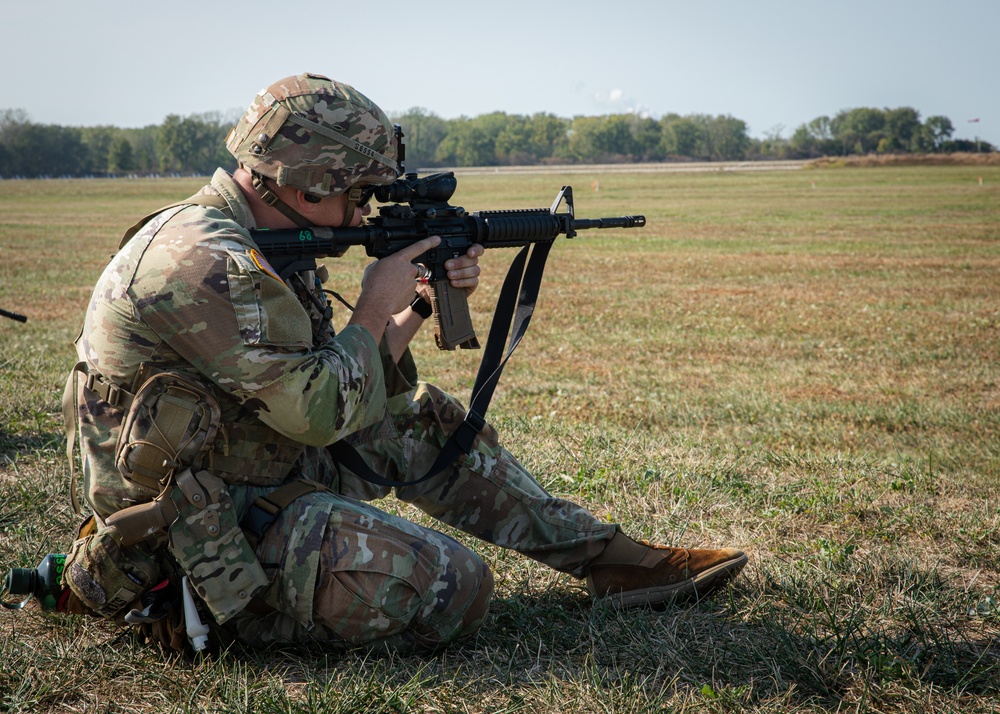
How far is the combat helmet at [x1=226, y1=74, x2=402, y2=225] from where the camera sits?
2977 mm

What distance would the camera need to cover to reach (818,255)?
18.3 meters

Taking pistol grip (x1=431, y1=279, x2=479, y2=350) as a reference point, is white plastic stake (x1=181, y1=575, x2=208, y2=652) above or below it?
below

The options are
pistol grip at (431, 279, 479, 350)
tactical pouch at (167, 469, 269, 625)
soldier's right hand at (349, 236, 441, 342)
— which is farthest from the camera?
pistol grip at (431, 279, 479, 350)

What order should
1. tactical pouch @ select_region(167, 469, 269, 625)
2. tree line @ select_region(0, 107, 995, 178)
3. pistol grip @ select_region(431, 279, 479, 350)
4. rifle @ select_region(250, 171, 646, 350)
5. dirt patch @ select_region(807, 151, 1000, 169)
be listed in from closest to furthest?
tactical pouch @ select_region(167, 469, 269, 625), rifle @ select_region(250, 171, 646, 350), pistol grip @ select_region(431, 279, 479, 350), dirt patch @ select_region(807, 151, 1000, 169), tree line @ select_region(0, 107, 995, 178)

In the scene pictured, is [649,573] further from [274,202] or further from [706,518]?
[274,202]

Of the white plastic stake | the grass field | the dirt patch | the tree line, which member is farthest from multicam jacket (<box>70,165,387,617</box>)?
the tree line

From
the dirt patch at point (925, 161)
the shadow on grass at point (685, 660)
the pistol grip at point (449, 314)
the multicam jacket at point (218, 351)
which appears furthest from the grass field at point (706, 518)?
the dirt patch at point (925, 161)

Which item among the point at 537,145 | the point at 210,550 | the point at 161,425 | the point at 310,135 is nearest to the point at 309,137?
the point at 310,135

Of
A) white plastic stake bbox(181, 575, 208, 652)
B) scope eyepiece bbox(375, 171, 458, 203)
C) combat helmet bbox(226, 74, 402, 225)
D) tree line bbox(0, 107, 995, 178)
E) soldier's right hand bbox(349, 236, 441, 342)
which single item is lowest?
white plastic stake bbox(181, 575, 208, 652)

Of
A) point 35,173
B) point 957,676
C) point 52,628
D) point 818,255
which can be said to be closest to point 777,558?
point 957,676

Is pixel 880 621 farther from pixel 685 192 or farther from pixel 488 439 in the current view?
pixel 685 192

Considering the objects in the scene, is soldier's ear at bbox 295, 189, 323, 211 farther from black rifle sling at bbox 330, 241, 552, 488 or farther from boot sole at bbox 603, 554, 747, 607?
boot sole at bbox 603, 554, 747, 607

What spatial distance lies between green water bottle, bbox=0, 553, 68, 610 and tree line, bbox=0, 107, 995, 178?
129842 millimetres

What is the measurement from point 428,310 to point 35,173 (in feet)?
518
